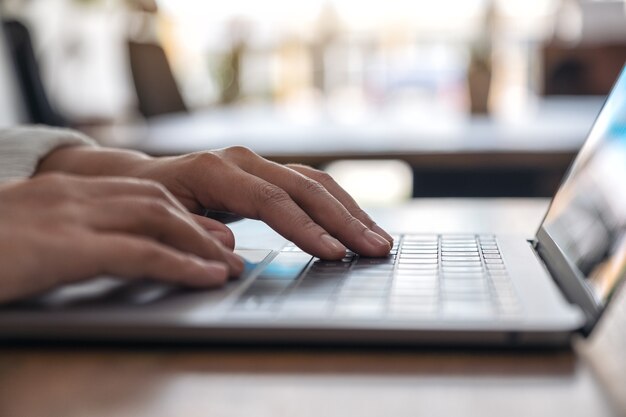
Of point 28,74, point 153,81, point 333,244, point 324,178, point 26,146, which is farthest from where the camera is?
point 153,81

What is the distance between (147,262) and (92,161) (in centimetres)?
39

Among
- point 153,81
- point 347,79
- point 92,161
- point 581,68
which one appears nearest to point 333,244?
point 92,161

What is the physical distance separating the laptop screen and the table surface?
0.05 metres

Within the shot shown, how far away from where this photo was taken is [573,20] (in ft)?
20.5

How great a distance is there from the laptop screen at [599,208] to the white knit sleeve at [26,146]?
522 millimetres

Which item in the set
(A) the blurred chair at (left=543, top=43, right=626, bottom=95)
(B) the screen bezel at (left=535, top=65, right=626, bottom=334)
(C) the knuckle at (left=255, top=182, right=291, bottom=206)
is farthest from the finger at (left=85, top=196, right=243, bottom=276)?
(A) the blurred chair at (left=543, top=43, right=626, bottom=95)

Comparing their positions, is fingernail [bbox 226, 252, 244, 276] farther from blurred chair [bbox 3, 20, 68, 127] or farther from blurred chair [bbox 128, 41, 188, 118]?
blurred chair [bbox 128, 41, 188, 118]

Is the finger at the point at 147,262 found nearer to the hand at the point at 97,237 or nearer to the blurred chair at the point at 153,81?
the hand at the point at 97,237

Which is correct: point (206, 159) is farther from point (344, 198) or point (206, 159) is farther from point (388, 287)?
point (388, 287)

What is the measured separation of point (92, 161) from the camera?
2.89 ft

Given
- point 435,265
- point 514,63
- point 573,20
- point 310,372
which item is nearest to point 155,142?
point 435,265

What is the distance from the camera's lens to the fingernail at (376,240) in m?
0.67

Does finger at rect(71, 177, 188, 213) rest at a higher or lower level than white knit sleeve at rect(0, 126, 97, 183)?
higher

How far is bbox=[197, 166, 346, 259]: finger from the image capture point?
66 centimetres
